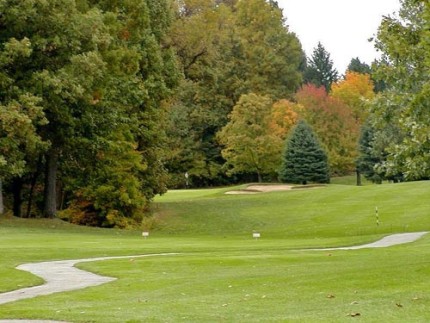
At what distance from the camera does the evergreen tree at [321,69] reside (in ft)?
379

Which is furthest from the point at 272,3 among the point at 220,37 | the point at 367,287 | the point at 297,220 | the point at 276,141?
the point at 367,287

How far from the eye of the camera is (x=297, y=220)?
1702 inches

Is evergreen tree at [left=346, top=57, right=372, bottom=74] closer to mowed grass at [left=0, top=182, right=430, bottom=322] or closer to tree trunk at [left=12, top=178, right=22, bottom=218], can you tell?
tree trunk at [left=12, top=178, right=22, bottom=218]

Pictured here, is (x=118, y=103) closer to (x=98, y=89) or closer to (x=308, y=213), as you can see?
(x=98, y=89)

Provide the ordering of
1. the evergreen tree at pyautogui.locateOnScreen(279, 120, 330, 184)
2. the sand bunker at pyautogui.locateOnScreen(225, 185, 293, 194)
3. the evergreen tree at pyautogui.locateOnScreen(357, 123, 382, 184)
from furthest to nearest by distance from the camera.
→ the evergreen tree at pyautogui.locateOnScreen(357, 123, 382, 184) → the evergreen tree at pyautogui.locateOnScreen(279, 120, 330, 184) → the sand bunker at pyautogui.locateOnScreen(225, 185, 293, 194)

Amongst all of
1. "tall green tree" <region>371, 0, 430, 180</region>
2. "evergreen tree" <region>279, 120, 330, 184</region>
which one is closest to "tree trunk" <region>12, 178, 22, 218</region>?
"tall green tree" <region>371, 0, 430, 180</region>

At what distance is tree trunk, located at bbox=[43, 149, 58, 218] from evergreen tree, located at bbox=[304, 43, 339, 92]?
77.0 meters

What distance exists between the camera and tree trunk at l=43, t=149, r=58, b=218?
39.0m

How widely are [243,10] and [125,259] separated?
2299 inches

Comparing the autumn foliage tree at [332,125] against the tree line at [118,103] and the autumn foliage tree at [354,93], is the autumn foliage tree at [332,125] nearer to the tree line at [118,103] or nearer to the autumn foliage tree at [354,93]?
the tree line at [118,103]

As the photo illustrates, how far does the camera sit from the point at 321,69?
11762 centimetres

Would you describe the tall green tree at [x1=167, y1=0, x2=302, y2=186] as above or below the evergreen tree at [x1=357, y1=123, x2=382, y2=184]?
above

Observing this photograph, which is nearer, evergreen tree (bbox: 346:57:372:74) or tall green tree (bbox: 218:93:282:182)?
tall green tree (bbox: 218:93:282:182)

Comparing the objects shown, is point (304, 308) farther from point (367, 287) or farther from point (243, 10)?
point (243, 10)
